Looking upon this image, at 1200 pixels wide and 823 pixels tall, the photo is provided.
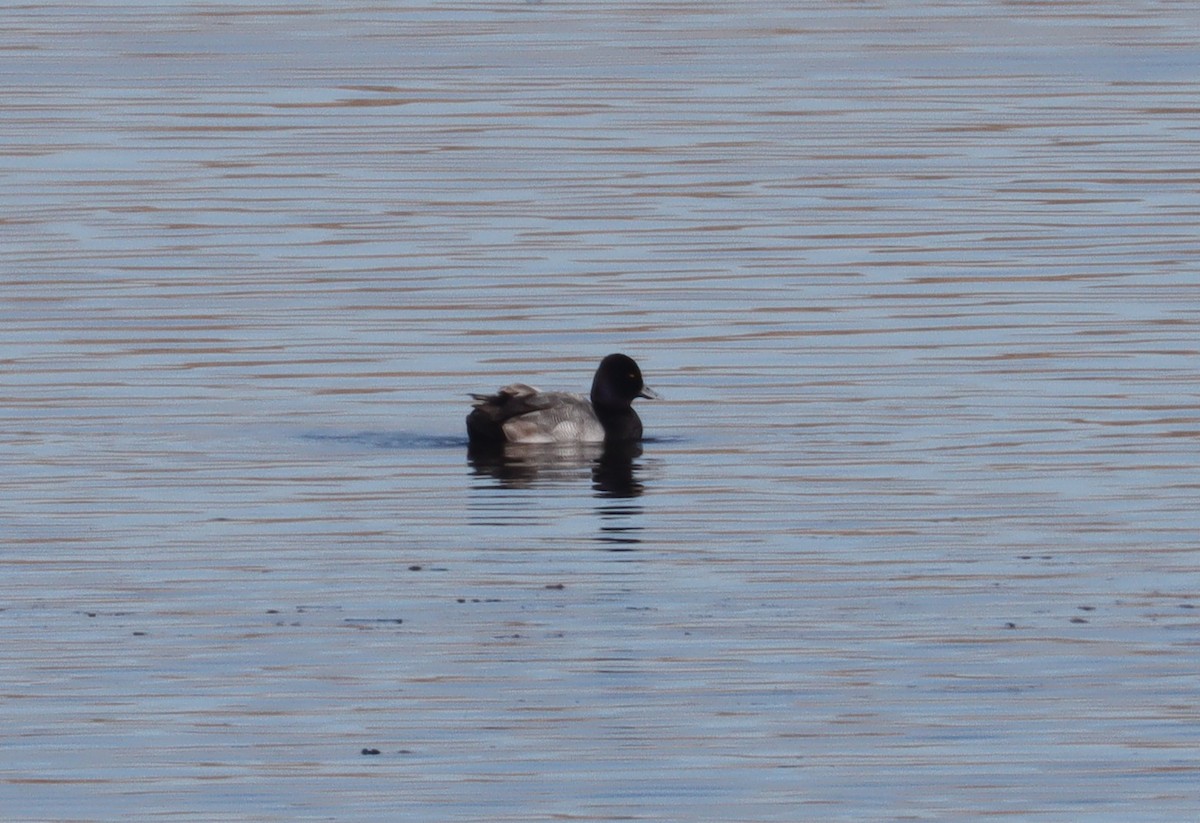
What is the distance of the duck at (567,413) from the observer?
16659 millimetres

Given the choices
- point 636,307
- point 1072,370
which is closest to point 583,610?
point 1072,370

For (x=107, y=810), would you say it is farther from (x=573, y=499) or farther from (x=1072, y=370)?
(x=1072, y=370)

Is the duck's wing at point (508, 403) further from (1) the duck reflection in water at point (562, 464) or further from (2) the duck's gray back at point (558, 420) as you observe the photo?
(1) the duck reflection in water at point (562, 464)

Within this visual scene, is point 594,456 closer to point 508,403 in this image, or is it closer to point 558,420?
point 558,420

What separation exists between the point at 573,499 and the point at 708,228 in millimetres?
9964

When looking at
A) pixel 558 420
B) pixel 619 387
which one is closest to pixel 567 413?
pixel 558 420

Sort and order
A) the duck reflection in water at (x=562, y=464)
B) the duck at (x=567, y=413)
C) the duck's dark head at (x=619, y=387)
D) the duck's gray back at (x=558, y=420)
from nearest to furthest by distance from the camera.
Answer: the duck reflection in water at (x=562, y=464) → the duck at (x=567, y=413) → the duck's gray back at (x=558, y=420) → the duck's dark head at (x=619, y=387)

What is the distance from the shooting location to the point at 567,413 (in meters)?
17.4

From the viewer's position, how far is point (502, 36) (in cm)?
4078

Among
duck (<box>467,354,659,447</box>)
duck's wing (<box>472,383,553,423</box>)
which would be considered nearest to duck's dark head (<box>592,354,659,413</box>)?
duck (<box>467,354,659,447</box>)

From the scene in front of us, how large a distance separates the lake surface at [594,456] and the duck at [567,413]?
0.83 feet

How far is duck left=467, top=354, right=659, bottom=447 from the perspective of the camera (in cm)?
1666

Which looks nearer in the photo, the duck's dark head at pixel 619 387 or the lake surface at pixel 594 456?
the lake surface at pixel 594 456

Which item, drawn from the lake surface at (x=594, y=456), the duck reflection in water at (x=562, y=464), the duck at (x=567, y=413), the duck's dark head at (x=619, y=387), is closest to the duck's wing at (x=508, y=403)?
the duck at (x=567, y=413)
